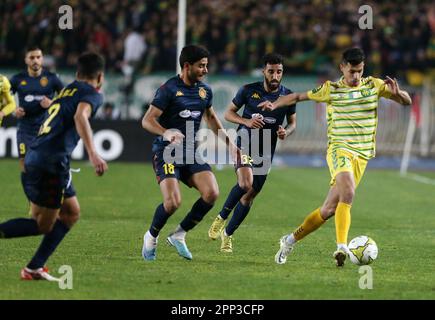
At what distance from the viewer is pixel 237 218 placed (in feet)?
43.9

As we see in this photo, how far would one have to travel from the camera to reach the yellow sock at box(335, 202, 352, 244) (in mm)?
11406

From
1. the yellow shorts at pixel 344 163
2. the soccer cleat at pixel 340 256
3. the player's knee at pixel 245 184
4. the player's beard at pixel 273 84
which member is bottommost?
the soccer cleat at pixel 340 256

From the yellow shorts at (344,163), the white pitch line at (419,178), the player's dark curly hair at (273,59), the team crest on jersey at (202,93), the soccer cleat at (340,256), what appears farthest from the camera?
the white pitch line at (419,178)

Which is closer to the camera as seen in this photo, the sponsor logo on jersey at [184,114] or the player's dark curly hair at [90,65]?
the player's dark curly hair at [90,65]

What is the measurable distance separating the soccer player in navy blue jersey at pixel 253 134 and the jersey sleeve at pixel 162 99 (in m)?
1.69

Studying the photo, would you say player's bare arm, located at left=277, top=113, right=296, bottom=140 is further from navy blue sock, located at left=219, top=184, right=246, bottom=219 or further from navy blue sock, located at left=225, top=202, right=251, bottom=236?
navy blue sock, located at left=225, top=202, right=251, bottom=236

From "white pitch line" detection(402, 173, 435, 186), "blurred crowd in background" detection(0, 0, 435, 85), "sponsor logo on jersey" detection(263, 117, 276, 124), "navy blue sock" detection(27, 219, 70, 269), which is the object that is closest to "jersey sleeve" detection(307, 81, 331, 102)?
"sponsor logo on jersey" detection(263, 117, 276, 124)

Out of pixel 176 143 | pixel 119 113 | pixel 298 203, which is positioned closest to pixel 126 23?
pixel 119 113

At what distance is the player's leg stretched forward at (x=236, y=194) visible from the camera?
1345 centimetres

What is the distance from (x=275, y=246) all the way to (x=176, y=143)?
2.94 metres

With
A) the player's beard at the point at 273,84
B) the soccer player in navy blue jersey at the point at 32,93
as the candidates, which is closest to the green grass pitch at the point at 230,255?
the soccer player in navy blue jersey at the point at 32,93

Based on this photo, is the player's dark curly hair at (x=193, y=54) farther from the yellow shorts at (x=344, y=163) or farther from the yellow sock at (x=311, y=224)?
the yellow sock at (x=311, y=224)

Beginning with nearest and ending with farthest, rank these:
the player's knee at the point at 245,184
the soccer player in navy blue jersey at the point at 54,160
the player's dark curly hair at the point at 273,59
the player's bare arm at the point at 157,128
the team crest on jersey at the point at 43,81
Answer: the soccer player in navy blue jersey at the point at 54,160 → the player's bare arm at the point at 157,128 → the player's dark curly hair at the point at 273,59 → the player's knee at the point at 245,184 → the team crest on jersey at the point at 43,81
